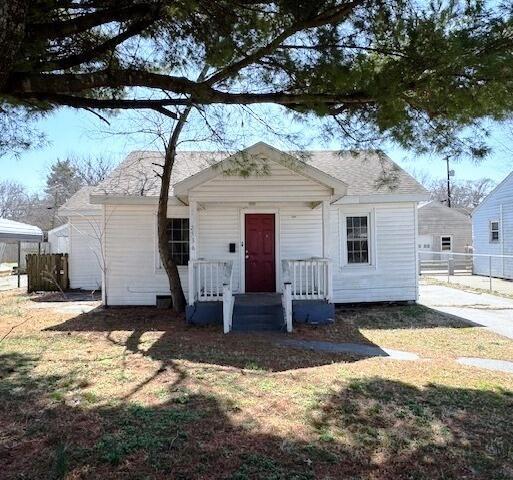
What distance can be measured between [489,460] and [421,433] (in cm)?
62

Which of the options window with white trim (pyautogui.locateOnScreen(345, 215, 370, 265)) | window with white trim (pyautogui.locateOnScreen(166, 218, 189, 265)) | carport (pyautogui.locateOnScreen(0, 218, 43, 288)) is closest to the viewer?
window with white trim (pyautogui.locateOnScreen(345, 215, 370, 265))

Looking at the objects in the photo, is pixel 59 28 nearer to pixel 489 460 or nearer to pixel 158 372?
pixel 158 372

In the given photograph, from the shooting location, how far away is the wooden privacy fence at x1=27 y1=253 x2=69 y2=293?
55.8ft

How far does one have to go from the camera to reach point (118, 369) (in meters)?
6.48

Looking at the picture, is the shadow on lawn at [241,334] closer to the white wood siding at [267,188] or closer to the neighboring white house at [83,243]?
the white wood siding at [267,188]

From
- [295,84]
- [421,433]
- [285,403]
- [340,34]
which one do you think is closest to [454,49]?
[340,34]

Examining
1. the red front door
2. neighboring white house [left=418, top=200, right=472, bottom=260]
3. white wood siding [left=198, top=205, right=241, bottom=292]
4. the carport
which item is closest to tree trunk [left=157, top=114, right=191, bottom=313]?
white wood siding [left=198, top=205, right=241, bottom=292]

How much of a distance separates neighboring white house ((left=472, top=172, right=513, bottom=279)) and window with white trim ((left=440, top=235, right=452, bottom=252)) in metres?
12.4

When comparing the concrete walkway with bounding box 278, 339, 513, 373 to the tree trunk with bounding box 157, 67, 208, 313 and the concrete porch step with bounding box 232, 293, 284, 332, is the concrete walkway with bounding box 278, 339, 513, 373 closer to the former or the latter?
the concrete porch step with bounding box 232, 293, 284, 332

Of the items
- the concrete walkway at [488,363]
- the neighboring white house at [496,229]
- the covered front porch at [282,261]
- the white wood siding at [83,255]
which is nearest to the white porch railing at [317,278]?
the covered front porch at [282,261]

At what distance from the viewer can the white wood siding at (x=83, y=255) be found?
17.0 meters

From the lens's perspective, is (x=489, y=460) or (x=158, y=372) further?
(x=158, y=372)

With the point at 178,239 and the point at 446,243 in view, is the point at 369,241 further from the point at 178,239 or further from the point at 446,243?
the point at 446,243

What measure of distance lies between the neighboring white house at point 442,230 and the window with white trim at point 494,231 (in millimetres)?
14091
